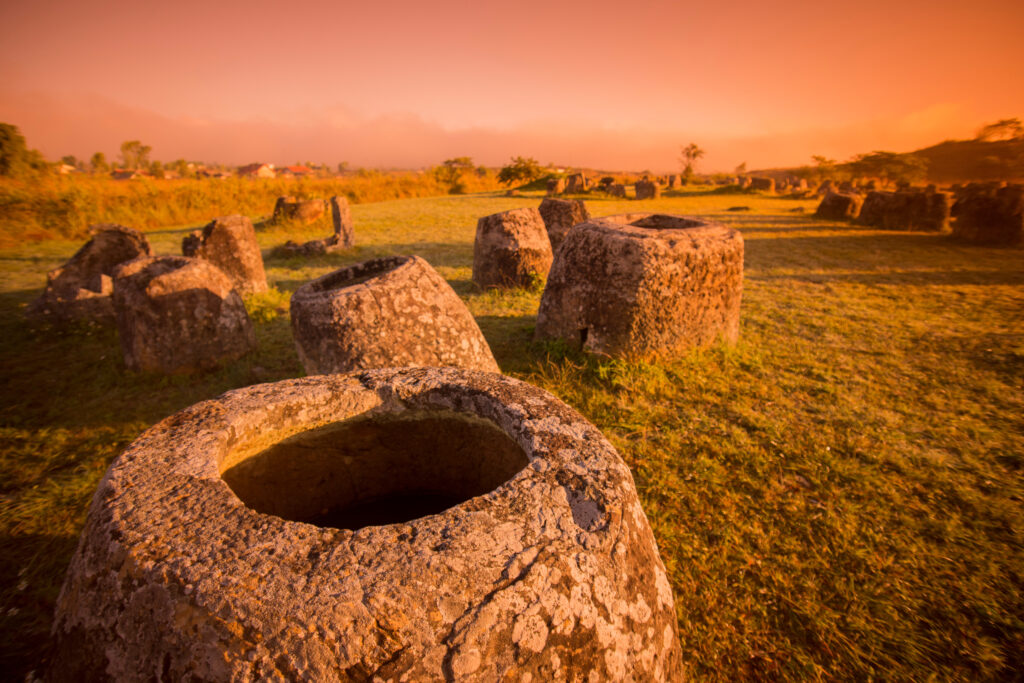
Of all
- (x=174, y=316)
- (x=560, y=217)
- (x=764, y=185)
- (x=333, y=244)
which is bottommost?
(x=333, y=244)

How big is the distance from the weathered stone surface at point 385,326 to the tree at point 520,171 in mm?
28322

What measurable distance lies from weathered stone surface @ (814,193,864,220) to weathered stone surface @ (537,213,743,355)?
14788 millimetres

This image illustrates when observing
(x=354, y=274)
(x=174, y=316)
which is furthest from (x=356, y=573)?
(x=174, y=316)

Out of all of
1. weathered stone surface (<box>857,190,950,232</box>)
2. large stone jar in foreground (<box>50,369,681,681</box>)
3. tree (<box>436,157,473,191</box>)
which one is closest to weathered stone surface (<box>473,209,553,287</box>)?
large stone jar in foreground (<box>50,369,681,681</box>)

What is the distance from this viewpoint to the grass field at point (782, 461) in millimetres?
2049

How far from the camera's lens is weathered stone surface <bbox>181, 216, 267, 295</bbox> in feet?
22.1

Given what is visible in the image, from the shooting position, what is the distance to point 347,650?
884 mm

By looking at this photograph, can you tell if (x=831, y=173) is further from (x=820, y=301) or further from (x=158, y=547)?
(x=158, y=547)

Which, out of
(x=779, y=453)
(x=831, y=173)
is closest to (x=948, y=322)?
(x=779, y=453)

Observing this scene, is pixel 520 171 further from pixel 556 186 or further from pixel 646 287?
pixel 646 287

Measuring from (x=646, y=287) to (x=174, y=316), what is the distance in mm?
4684

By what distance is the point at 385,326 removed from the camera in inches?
121

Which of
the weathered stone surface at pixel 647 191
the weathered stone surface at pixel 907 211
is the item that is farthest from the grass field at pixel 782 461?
the weathered stone surface at pixel 647 191

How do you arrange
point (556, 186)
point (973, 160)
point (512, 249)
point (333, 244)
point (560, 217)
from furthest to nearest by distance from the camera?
1. point (973, 160)
2. point (556, 186)
3. point (333, 244)
4. point (560, 217)
5. point (512, 249)
